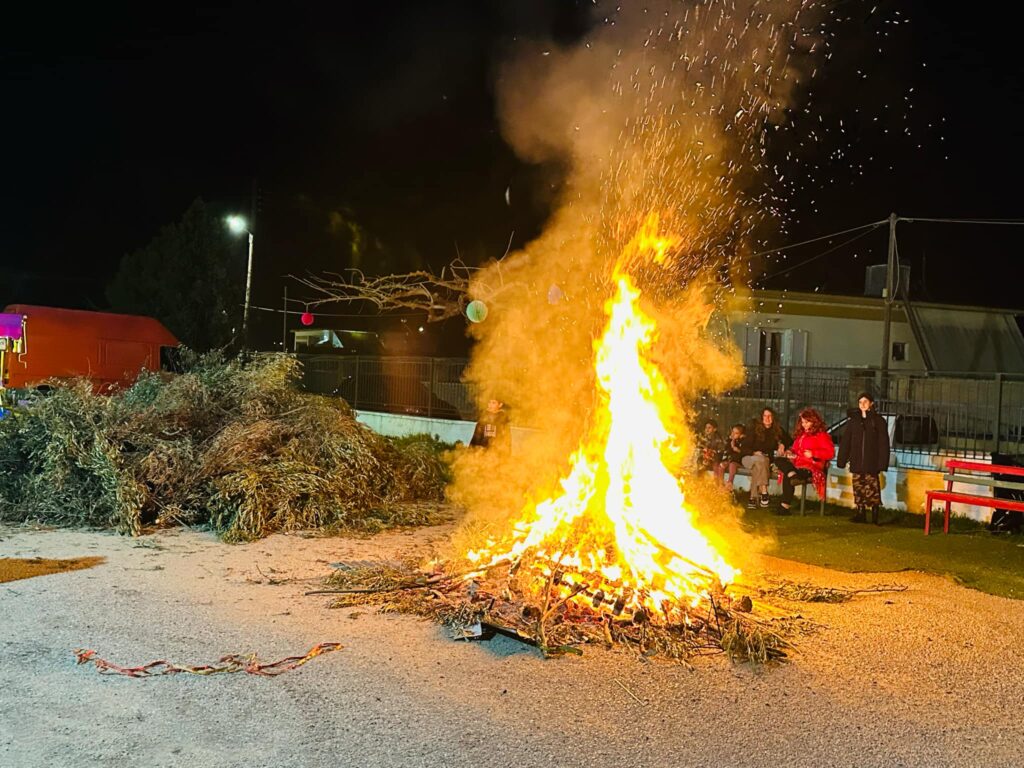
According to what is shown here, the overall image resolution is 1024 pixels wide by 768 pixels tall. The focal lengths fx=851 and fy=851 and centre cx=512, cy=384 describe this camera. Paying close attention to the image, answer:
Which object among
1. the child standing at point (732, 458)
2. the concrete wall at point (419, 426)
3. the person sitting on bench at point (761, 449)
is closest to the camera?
the person sitting on bench at point (761, 449)

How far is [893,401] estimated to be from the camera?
12930mm

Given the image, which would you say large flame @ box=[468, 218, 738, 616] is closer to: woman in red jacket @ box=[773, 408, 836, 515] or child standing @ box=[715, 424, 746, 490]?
woman in red jacket @ box=[773, 408, 836, 515]

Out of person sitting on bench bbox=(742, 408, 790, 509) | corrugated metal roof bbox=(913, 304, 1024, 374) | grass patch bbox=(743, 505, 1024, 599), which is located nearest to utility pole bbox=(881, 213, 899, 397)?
corrugated metal roof bbox=(913, 304, 1024, 374)

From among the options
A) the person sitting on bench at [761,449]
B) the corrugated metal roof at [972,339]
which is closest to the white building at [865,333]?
the corrugated metal roof at [972,339]

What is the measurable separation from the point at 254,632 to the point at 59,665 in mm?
1172

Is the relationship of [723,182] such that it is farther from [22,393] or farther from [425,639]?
[22,393]

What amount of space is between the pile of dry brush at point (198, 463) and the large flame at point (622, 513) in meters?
2.97

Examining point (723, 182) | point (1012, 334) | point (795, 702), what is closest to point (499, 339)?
point (723, 182)

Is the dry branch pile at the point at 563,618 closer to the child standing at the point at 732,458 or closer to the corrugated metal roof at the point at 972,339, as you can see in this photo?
the child standing at the point at 732,458

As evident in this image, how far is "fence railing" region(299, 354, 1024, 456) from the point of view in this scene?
11891 millimetres

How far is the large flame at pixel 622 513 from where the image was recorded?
6.32 m

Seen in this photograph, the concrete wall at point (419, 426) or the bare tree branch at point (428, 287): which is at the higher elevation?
the bare tree branch at point (428, 287)

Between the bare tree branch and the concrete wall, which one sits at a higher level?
the bare tree branch

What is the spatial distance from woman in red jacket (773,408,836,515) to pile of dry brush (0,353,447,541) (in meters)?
5.09
